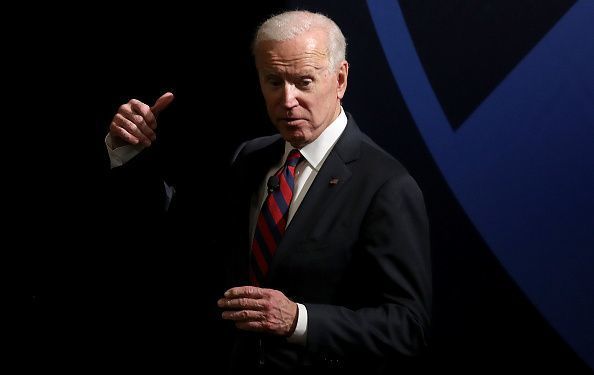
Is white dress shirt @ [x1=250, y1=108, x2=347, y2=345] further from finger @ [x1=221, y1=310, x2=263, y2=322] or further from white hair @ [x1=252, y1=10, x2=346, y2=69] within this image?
finger @ [x1=221, y1=310, x2=263, y2=322]

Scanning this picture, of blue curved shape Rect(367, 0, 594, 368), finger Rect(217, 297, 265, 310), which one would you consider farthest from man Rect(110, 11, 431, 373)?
blue curved shape Rect(367, 0, 594, 368)

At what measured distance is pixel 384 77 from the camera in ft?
6.37

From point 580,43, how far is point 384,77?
0.47 m

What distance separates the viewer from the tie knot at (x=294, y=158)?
1.66 metres

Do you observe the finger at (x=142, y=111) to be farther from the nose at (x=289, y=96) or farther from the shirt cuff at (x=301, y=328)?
the shirt cuff at (x=301, y=328)

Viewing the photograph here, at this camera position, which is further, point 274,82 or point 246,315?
point 274,82

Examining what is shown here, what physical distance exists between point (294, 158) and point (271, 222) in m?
0.15

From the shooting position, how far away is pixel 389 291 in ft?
4.96

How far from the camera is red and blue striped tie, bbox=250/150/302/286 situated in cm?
160

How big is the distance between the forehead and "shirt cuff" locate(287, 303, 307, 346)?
47 cm

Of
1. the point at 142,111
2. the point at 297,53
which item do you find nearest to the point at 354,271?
the point at 297,53

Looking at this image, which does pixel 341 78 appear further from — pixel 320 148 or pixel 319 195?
pixel 319 195

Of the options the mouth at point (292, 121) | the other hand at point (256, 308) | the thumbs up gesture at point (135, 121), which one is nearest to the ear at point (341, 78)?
the mouth at point (292, 121)

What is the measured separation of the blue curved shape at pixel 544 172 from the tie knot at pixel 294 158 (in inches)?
16.2
